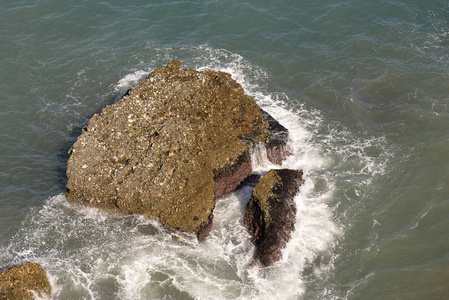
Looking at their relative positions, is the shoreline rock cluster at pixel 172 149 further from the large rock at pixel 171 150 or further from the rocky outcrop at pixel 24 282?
the rocky outcrop at pixel 24 282

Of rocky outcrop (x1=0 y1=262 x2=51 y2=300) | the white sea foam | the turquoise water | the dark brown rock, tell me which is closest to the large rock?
the dark brown rock

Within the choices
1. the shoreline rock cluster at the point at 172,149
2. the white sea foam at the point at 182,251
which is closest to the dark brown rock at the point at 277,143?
the shoreline rock cluster at the point at 172,149

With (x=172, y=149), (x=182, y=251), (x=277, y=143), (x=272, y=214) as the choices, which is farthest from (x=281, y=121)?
(x=182, y=251)

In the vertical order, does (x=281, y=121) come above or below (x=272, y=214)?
above

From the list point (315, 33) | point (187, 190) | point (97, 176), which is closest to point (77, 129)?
point (97, 176)

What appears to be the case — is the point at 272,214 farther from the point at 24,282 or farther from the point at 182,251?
the point at 24,282

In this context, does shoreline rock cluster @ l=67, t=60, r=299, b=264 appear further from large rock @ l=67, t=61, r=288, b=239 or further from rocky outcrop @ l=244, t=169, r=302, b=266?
rocky outcrop @ l=244, t=169, r=302, b=266
